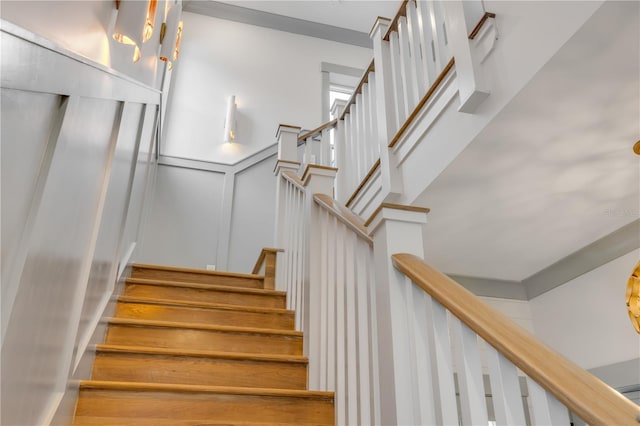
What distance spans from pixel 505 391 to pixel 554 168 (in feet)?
5.55

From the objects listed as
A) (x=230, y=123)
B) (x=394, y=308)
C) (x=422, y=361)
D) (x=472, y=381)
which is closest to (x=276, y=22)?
(x=230, y=123)

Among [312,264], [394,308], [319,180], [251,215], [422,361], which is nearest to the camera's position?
[422,361]

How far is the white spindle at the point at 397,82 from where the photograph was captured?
294 cm

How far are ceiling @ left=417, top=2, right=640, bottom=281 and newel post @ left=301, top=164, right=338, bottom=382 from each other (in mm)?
578

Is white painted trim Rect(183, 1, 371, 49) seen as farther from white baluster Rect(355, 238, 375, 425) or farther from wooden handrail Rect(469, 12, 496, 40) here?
white baluster Rect(355, 238, 375, 425)

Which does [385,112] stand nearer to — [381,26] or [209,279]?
[381,26]

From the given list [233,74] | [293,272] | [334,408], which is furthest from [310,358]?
[233,74]

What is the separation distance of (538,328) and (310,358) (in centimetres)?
224

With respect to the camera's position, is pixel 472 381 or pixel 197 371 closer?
pixel 472 381

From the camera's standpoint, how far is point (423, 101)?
2.60 m

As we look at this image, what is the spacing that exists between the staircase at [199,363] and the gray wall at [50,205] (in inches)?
9.4

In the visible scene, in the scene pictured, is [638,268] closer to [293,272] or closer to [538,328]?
[293,272]

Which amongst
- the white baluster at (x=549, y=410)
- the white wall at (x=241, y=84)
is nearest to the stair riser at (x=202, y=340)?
the white baluster at (x=549, y=410)

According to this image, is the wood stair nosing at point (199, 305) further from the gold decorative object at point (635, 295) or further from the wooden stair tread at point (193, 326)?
the gold decorative object at point (635, 295)
